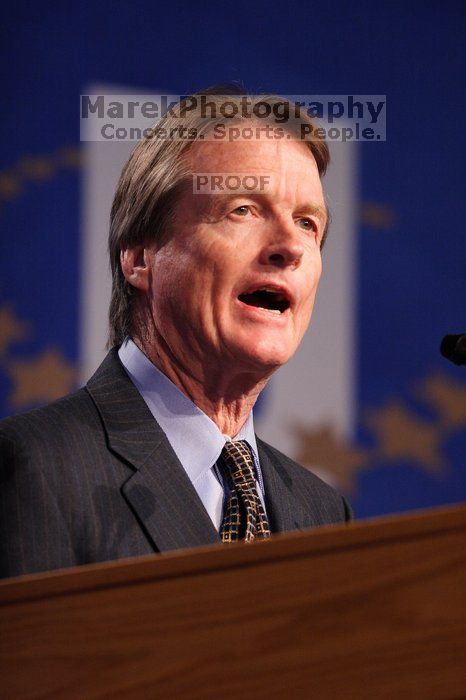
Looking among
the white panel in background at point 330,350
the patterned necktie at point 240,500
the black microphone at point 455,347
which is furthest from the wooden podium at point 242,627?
the white panel in background at point 330,350

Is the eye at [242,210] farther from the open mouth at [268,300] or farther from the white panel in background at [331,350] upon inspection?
the white panel in background at [331,350]

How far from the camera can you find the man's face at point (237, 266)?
1395 mm

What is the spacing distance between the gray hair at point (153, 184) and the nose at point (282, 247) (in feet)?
0.50

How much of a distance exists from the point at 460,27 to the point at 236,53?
59 cm

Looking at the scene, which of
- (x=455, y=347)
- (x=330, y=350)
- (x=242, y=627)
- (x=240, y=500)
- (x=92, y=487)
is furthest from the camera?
(x=330, y=350)

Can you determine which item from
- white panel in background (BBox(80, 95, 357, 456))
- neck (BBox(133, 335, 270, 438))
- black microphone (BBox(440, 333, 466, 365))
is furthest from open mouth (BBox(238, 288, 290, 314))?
white panel in background (BBox(80, 95, 357, 456))

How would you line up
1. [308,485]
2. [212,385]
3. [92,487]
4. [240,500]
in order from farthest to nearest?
[308,485], [212,385], [240,500], [92,487]

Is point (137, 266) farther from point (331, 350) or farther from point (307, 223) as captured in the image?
point (331, 350)

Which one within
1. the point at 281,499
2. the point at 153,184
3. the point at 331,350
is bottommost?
the point at 281,499

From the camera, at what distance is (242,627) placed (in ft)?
2.38

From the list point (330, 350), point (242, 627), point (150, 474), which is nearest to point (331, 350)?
point (330, 350)

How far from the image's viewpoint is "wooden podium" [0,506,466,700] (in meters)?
0.72

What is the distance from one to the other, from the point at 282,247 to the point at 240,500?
15.0 inches

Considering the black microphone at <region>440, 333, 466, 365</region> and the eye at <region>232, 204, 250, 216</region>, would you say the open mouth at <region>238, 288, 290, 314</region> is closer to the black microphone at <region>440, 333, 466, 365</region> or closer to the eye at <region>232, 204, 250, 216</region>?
the eye at <region>232, 204, 250, 216</region>
